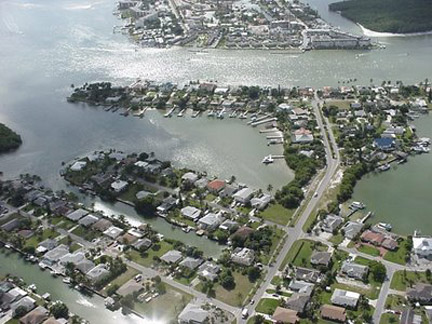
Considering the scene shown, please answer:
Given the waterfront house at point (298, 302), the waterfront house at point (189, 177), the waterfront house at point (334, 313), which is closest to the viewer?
the waterfront house at point (334, 313)

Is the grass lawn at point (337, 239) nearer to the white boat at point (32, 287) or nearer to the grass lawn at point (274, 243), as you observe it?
the grass lawn at point (274, 243)

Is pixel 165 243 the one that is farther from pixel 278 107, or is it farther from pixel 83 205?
pixel 278 107

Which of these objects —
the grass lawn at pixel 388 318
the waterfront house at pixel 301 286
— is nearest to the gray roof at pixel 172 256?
the waterfront house at pixel 301 286

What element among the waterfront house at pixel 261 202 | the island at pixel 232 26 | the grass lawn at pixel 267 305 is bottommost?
the grass lawn at pixel 267 305

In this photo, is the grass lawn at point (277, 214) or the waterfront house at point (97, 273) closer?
the waterfront house at point (97, 273)

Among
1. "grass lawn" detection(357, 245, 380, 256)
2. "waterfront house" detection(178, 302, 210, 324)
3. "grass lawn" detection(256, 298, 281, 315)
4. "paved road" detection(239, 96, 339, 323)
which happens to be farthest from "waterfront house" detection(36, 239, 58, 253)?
"grass lawn" detection(357, 245, 380, 256)

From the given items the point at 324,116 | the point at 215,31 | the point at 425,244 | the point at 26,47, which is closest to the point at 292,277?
the point at 425,244
